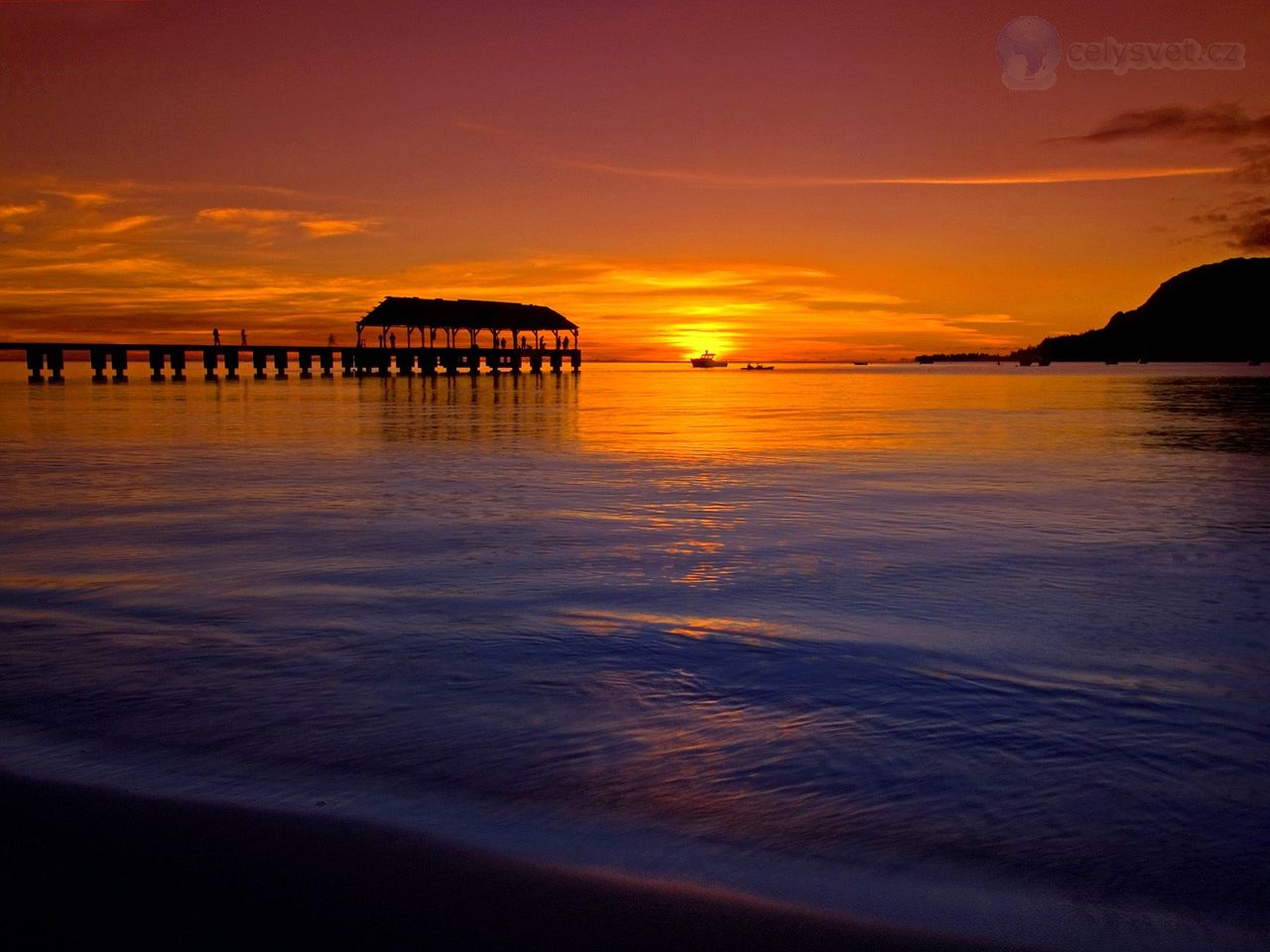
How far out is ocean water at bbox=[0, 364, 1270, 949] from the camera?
10.8ft

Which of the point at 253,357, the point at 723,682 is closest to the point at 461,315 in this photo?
the point at 253,357

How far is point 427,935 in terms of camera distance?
270 centimetres

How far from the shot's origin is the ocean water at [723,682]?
10.8 feet

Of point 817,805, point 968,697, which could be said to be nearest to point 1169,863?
point 817,805

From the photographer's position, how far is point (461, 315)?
8738 centimetres

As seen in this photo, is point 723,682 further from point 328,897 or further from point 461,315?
point 461,315

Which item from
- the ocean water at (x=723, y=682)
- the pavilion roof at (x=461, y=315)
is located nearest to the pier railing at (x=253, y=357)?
the pavilion roof at (x=461, y=315)

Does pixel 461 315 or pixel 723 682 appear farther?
pixel 461 315

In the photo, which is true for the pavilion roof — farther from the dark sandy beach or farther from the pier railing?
the dark sandy beach

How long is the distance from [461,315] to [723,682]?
85.1 metres

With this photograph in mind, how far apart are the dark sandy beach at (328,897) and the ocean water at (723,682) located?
0.51 feet

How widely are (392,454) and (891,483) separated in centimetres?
1058

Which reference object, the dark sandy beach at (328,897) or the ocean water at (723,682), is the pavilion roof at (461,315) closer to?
the ocean water at (723,682)

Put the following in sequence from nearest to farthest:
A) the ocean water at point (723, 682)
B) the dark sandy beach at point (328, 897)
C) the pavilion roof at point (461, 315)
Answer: the dark sandy beach at point (328, 897), the ocean water at point (723, 682), the pavilion roof at point (461, 315)
